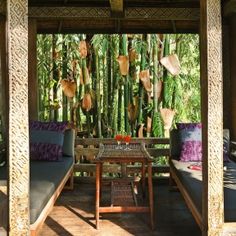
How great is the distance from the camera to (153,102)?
7.05m

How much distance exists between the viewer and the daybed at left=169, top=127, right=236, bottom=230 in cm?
329

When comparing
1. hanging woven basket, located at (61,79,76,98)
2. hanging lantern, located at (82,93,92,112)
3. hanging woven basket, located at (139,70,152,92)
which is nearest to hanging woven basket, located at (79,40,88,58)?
hanging woven basket, located at (61,79,76,98)

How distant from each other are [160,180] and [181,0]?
264 centimetres

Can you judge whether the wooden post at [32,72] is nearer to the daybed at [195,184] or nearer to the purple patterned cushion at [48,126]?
the purple patterned cushion at [48,126]

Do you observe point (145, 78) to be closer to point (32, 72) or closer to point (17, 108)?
point (32, 72)

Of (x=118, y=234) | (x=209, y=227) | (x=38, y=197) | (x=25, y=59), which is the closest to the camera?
(x=25, y=59)

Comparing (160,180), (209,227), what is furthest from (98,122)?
(209,227)

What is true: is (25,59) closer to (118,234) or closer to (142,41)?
(118,234)

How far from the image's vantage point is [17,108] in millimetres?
2844

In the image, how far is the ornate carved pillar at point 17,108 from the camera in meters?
2.82

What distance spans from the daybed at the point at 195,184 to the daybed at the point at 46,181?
1.26 meters

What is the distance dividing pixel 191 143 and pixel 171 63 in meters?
1.55

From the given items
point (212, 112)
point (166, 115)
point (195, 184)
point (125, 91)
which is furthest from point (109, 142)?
point (212, 112)

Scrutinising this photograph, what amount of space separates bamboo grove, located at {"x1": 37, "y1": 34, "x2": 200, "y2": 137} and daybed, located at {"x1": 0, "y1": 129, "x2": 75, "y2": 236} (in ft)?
4.29
